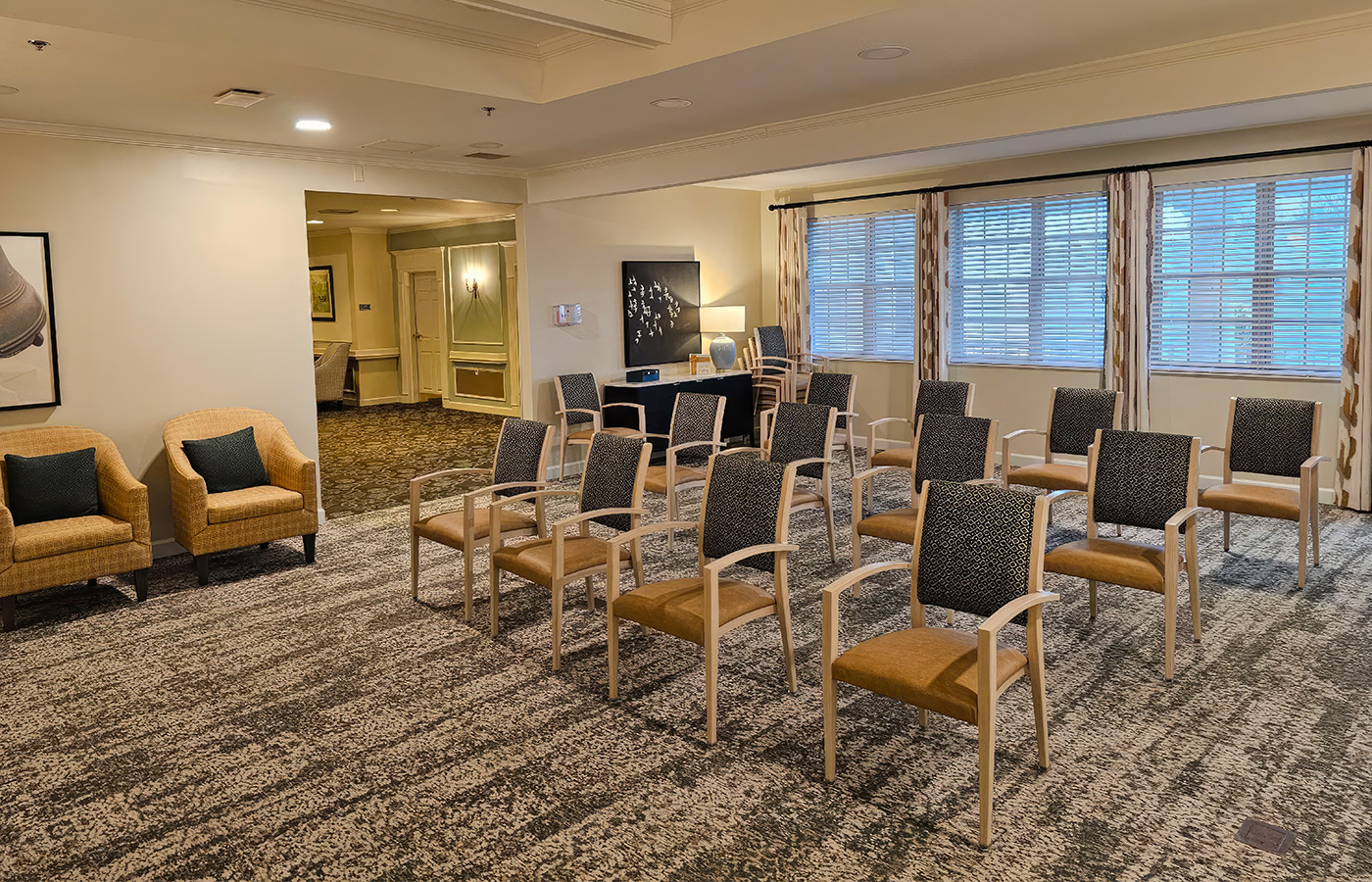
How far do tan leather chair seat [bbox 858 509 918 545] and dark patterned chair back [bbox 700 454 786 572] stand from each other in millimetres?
1042

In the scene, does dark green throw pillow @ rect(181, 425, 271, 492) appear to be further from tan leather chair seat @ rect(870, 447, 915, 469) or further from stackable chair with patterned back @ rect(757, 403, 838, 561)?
tan leather chair seat @ rect(870, 447, 915, 469)

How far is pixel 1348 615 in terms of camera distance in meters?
4.59

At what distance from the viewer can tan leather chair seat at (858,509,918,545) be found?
4625 mm

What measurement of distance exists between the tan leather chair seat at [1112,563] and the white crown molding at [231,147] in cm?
551

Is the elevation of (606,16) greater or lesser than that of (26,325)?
greater

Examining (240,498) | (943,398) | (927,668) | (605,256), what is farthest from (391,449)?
(927,668)

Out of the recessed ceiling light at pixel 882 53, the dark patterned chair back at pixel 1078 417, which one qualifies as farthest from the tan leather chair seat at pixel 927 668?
the dark patterned chair back at pixel 1078 417

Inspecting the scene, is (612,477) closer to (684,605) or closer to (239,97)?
(684,605)

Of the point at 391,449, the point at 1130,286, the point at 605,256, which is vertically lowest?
the point at 391,449

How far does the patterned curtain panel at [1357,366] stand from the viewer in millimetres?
6633

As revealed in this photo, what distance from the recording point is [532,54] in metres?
5.17

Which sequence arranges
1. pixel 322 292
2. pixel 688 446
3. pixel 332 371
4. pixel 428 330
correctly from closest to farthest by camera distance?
pixel 688 446 → pixel 332 371 → pixel 428 330 → pixel 322 292

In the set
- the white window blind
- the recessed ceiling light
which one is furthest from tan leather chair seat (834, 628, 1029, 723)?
the white window blind

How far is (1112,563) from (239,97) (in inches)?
187
